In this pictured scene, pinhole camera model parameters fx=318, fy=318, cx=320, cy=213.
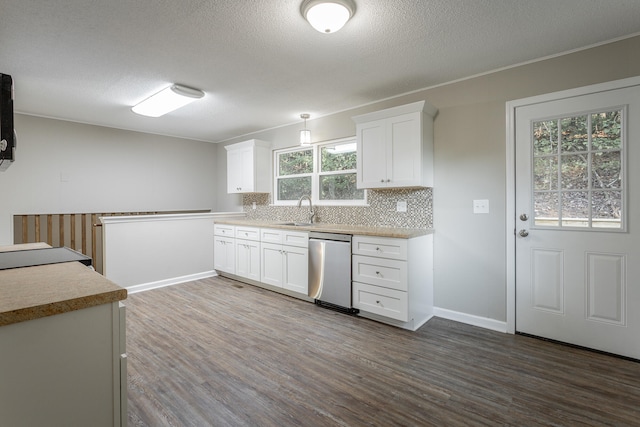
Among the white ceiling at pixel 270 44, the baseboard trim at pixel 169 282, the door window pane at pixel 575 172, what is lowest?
the baseboard trim at pixel 169 282

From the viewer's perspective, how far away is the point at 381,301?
2980 millimetres

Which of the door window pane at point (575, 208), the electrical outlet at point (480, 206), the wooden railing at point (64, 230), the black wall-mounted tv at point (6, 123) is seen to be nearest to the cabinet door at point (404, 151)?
the electrical outlet at point (480, 206)

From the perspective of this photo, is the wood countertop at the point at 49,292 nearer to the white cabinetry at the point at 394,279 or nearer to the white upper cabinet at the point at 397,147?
the white cabinetry at the point at 394,279

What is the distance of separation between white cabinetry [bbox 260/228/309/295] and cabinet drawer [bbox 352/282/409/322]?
0.70m

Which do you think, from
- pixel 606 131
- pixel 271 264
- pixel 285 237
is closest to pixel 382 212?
pixel 285 237

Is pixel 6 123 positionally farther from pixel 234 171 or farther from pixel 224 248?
pixel 234 171

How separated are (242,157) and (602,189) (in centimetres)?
427

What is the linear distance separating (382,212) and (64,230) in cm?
424

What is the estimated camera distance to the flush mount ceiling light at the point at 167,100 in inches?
126

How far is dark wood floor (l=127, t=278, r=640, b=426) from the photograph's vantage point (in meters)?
1.73

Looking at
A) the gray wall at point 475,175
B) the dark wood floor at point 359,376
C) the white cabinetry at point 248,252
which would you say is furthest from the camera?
the white cabinetry at point 248,252

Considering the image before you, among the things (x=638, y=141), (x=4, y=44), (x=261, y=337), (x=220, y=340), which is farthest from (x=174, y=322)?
(x=638, y=141)

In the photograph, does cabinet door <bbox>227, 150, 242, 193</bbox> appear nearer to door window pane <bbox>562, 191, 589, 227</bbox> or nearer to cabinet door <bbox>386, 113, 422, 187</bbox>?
cabinet door <bbox>386, 113, 422, 187</bbox>

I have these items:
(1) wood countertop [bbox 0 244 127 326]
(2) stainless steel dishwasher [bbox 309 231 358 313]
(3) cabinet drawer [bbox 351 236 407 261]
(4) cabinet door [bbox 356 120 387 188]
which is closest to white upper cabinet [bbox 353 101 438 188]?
(4) cabinet door [bbox 356 120 387 188]
